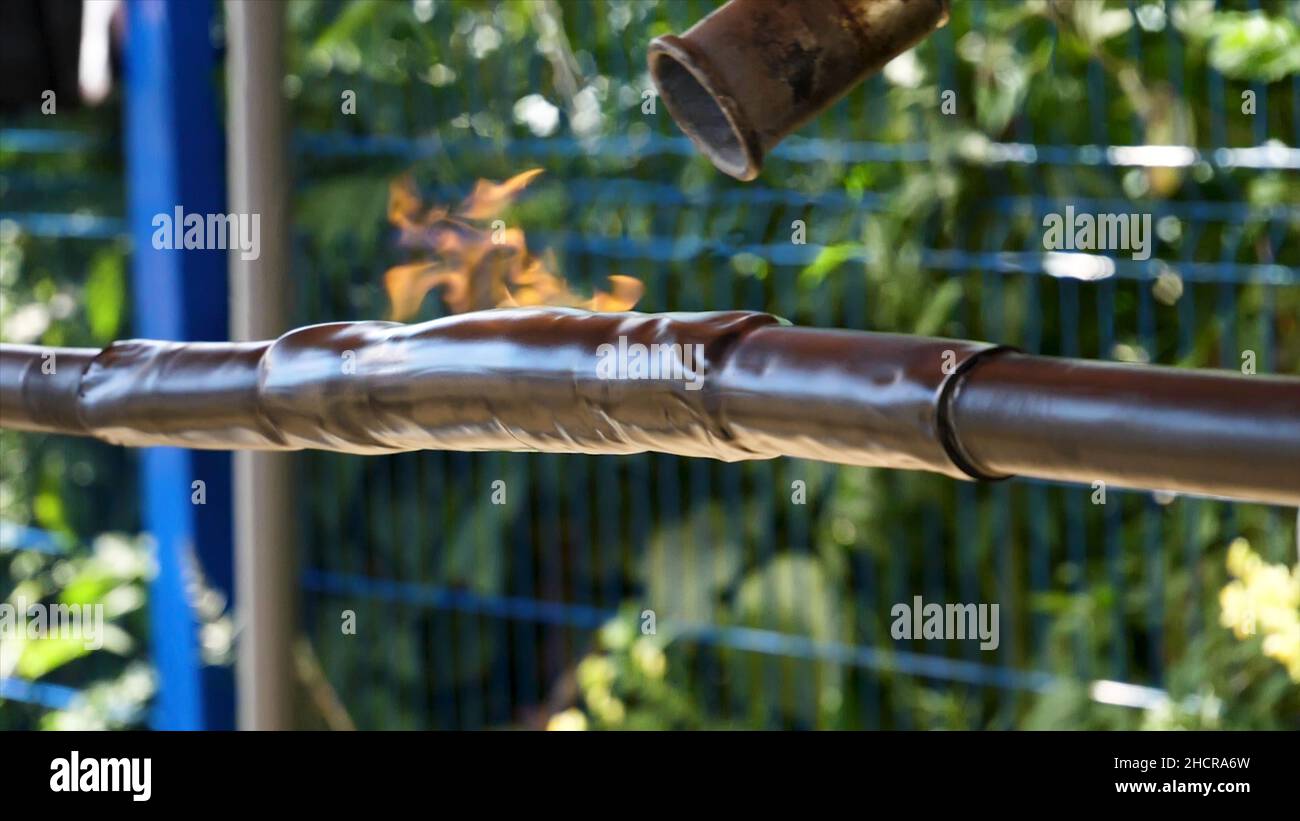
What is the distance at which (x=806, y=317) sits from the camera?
7.90ft

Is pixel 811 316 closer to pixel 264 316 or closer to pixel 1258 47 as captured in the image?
pixel 1258 47

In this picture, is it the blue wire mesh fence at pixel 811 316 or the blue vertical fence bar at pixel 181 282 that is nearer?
the blue wire mesh fence at pixel 811 316

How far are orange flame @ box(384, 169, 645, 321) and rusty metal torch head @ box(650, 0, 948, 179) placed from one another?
1.05 metres

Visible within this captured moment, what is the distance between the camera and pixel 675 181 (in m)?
2.55

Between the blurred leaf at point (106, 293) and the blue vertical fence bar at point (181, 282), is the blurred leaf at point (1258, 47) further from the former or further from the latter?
the blurred leaf at point (106, 293)

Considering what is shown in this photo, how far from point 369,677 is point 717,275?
1.07 metres

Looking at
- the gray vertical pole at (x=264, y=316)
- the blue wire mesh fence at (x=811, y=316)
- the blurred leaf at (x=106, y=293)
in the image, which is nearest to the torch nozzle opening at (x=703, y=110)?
the gray vertical pole at (x=264, y=316)

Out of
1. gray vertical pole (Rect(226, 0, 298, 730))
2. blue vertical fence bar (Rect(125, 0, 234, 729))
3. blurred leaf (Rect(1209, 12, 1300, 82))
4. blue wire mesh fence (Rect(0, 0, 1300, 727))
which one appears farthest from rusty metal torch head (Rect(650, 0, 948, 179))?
blue vertical fence bar (Rect(125, 0, 234, 729))

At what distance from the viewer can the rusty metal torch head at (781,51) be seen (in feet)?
3.00

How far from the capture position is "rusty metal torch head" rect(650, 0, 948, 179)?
0.91 metres

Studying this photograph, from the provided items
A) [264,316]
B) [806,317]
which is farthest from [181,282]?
[806,317]

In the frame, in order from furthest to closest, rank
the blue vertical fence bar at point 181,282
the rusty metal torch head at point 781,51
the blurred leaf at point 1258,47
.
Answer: the blue vertical fence bar at point 181,282 → the blurred leaf at point 1258,47 → the rusty metal torch head at point 781,51

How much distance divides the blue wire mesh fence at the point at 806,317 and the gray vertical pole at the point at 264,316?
61cm
